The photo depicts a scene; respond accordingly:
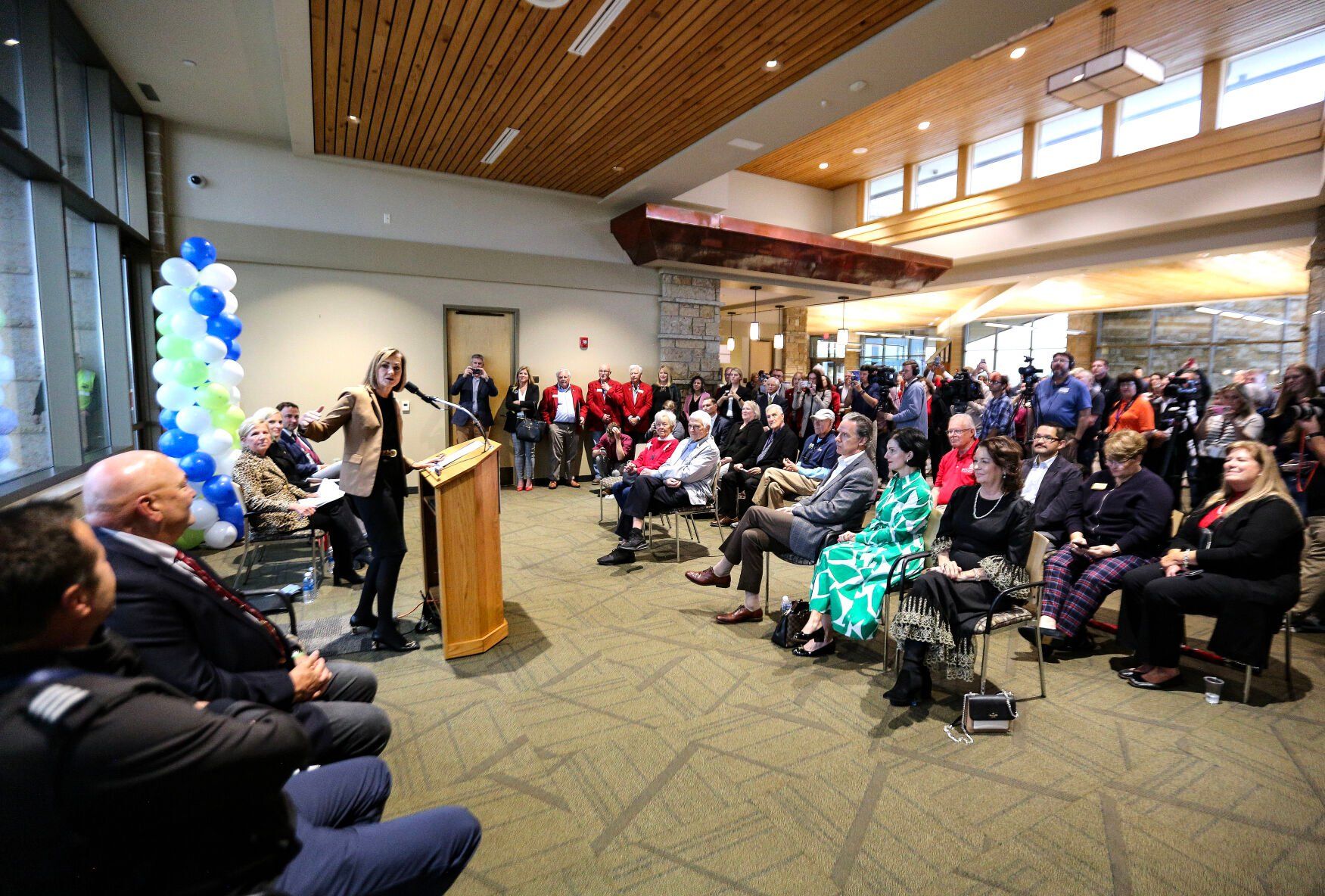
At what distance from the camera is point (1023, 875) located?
1.87m

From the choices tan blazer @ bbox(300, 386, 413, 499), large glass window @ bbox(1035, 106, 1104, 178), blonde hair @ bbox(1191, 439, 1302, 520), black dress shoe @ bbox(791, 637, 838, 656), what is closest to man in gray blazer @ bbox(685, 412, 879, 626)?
black dress shoe @ bbox(791, 637, 838, 656)

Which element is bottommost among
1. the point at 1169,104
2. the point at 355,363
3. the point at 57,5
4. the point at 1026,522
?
the point at 1026,522

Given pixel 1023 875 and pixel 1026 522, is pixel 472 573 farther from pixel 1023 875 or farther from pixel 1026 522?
pixel 1026 522

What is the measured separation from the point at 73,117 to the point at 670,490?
17.0 feet

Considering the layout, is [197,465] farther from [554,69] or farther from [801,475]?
[801,475]

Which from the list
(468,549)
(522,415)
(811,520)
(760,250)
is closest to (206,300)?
(468,549)

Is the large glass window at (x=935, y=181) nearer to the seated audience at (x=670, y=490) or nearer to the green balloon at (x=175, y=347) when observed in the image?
the seated audience at (x=670, y=490)

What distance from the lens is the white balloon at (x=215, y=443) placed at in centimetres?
414

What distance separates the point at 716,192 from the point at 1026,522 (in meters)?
6.80

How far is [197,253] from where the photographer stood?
4410 mm

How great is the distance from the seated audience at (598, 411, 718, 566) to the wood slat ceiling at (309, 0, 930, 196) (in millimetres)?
2656

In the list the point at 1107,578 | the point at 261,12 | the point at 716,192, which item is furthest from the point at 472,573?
the point at 716,192

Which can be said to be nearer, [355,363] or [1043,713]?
[1043,713]

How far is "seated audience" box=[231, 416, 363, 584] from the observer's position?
407cm
